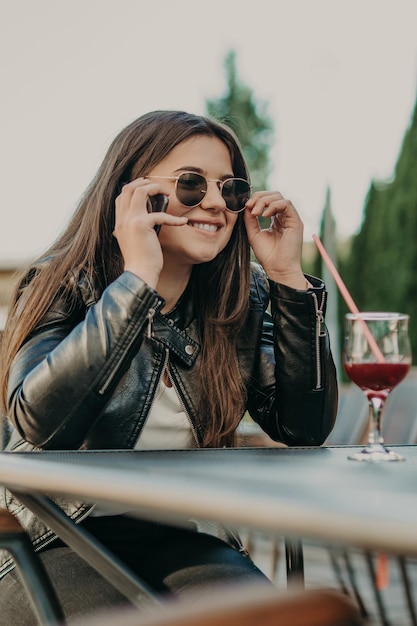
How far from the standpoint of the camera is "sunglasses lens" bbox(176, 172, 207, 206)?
6.57ft

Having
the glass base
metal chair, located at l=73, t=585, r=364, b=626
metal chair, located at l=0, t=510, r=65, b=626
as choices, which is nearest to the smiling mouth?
Answer: the glass base

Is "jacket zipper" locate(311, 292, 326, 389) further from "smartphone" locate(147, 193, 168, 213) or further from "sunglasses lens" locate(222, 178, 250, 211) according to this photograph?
"smartphone" locate(147, 193, 168, 213)

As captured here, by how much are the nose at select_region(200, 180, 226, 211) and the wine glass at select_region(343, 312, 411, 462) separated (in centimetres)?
59

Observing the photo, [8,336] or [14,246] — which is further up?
[8,336]

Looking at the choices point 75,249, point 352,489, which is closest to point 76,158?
point 75,249

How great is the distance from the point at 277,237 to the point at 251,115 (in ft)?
76.2

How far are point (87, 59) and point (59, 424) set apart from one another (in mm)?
18342

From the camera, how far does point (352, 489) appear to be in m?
1.00

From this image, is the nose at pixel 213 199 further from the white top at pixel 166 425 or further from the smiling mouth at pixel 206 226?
the white top at pixel 166 425

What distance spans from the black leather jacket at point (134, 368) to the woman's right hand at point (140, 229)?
5cm

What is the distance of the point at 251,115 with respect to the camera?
2481cm

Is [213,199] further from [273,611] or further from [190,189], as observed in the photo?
[273,611]

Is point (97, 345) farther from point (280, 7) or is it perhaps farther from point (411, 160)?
point (280, 7)

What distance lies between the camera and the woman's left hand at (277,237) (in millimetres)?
2061
